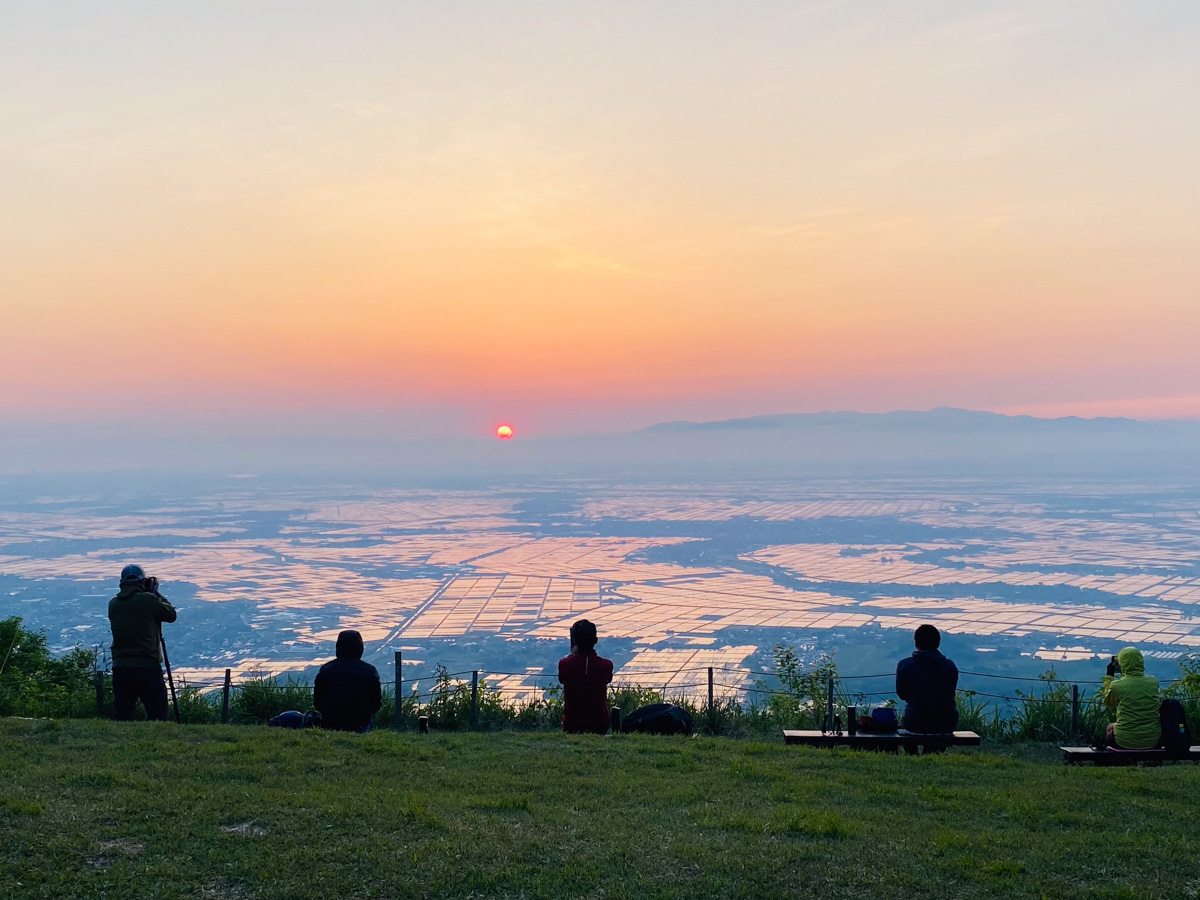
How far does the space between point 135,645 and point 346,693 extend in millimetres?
2923

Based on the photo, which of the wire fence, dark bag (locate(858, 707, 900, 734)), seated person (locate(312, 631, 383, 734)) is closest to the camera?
seated person (locate(312, 631, 383, 734))

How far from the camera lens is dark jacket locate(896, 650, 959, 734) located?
10336mm

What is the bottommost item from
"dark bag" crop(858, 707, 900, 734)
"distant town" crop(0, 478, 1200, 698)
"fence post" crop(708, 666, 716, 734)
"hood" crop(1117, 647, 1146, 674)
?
"distant town" crop(0, 478, 1200, 698)

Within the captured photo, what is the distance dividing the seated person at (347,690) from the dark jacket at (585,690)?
91.3 inches

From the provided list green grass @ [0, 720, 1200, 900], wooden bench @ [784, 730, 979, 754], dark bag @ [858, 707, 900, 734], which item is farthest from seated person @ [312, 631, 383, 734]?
dark bag @ [858, 707, 900, 734]

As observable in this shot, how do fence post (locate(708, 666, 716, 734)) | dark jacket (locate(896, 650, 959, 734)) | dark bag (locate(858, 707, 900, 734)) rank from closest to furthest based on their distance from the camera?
dark jacket (locate(896, 650, 959, 734)) < dark bag (locate(858, 707, 900, 734)) < fence post (locate(708, 666, 716, 734))

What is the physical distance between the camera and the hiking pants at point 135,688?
1114 cm

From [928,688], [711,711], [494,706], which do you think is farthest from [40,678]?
[928,688]

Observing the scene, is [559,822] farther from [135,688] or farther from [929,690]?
[135,688]

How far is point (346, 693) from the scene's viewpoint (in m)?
10.5

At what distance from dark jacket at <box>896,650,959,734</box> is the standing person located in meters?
9.12

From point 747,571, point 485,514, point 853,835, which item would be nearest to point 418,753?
point 853,835

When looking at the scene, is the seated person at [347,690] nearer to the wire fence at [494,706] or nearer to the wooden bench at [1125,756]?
the wire fence at [494,706]

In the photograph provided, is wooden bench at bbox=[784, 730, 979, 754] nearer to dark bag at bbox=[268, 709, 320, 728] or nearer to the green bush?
dark bag at bbox=[268, 709, 320, 728]
